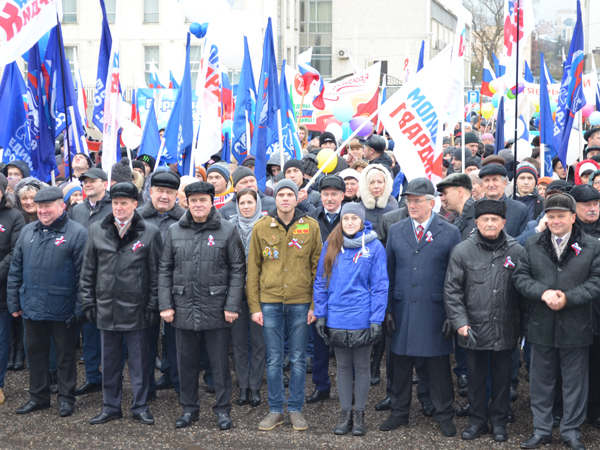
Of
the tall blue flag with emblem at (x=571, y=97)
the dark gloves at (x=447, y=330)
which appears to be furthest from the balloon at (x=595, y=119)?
the dark gloves at (x=447, y=330)

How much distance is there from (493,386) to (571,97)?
15.3 ft

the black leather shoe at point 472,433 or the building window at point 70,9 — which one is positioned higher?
the building window at point 70,9

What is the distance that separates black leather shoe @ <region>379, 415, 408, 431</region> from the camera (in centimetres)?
560

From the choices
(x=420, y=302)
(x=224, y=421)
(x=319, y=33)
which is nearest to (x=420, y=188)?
(x=420, y=302)

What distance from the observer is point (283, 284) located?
571 centimetres

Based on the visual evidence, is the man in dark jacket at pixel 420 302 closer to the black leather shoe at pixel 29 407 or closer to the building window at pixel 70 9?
the black leather shoe at pixel 29 407

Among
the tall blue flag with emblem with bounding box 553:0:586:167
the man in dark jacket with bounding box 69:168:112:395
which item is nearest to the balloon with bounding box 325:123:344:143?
the tall blue flag with emblem with bounding box 553:0:586:167

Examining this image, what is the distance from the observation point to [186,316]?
18.6ft

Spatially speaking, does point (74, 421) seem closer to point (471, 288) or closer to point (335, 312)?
point (335, 312)

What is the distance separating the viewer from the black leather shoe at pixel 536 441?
5203 mm

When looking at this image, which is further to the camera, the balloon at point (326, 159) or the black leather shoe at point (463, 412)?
the balloon at point (326, 159)

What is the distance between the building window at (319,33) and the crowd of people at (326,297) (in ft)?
138

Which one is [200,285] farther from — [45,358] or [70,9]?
[70,9]

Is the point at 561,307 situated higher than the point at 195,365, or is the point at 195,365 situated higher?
the point at 561,307
